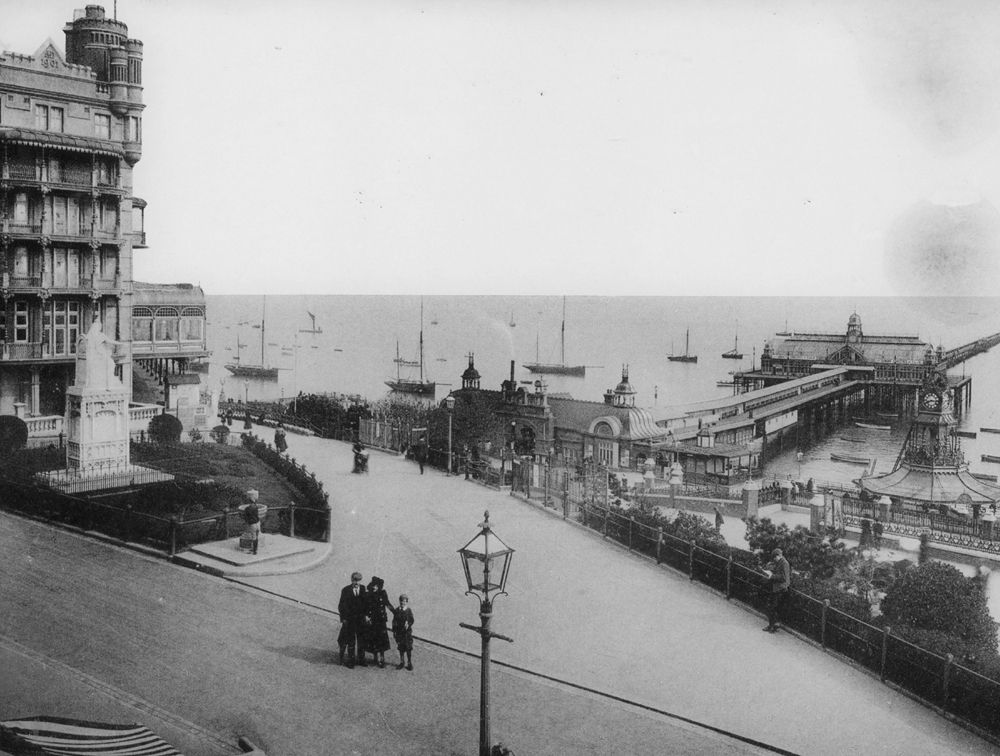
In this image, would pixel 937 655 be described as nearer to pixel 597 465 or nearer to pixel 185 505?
pixel 185 505

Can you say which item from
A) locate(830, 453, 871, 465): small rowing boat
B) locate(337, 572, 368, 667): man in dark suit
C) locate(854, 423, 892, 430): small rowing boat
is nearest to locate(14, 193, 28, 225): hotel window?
locate(337, 572, 368, 667): man in dark suit

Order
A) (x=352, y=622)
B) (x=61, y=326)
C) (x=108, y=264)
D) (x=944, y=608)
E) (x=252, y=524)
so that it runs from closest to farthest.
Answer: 1. (x=352, y=622)
2. (x=944, y=608)
3. (x=252, y=524)
4. (x=61, y=326)
5. (x=108, y=264)

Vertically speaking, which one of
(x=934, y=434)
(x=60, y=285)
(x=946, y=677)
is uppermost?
(x=60, y=285)

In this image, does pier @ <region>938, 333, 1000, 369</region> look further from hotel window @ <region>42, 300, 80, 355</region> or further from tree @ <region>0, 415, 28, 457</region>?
tree @ <region>0, 415, 28, 457</region>

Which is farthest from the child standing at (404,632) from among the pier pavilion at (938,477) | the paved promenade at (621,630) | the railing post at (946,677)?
the pier pavilion at (938,477)

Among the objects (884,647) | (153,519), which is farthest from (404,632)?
(153,519)

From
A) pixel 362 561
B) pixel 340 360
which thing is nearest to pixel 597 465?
pixel 362 561

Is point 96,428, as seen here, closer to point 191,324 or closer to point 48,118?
point 191,324
